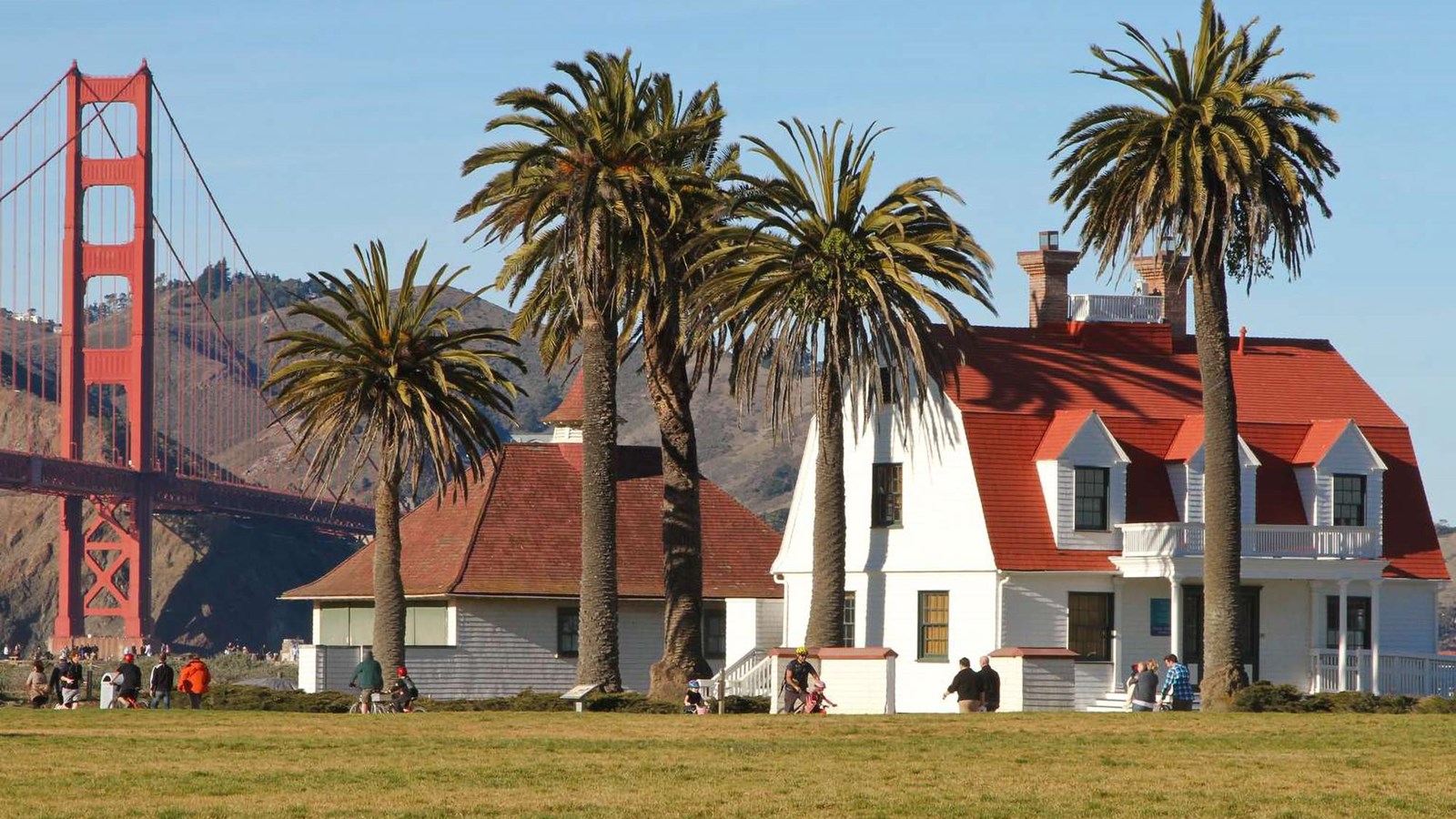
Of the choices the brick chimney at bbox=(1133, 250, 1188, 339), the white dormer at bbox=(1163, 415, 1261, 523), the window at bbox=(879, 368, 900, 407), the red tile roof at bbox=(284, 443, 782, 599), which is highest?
the brick chimney at bbox=(1133, 250, 1188, 339)

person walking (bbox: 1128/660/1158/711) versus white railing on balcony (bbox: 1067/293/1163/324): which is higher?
white railing on balcony (bbox: 1067/293/1163/324)

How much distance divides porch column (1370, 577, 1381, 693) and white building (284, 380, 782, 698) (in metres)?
15.0

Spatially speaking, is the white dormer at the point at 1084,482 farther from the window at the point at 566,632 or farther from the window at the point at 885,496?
the window at the point at 566,632

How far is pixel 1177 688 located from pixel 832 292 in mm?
10797

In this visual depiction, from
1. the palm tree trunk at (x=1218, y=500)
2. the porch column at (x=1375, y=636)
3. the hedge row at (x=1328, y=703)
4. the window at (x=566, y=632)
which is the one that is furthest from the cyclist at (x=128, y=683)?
the porch column at (x=1375, y=636)

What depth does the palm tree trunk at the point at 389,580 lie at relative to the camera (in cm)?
5394

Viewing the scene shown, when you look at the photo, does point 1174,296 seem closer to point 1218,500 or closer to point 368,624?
point 1218,500

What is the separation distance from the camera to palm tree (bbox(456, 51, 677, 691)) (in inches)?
1967

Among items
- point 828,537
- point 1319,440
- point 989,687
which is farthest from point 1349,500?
point 989,687

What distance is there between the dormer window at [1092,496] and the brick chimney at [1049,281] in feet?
20.2

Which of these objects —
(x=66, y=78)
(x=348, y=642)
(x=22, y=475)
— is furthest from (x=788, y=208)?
(x=66, y=78)

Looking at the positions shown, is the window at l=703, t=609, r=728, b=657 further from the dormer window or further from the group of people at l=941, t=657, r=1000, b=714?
the group of people at l=941, t=657, r=1000, b=714

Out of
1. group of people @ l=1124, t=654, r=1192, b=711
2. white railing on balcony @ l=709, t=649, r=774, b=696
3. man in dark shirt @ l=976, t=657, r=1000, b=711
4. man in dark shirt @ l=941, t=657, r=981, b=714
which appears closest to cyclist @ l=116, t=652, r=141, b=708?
white railing on balcony @ l=709, t=649, r=774, b=696

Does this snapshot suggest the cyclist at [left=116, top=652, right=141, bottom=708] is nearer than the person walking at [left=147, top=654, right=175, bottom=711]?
No
